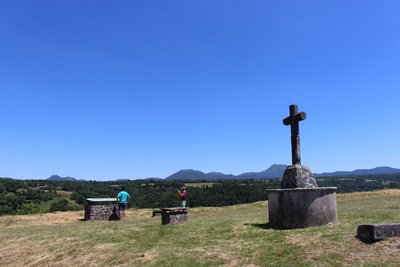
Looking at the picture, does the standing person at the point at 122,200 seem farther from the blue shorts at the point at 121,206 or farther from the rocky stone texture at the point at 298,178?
the rocky stone texture at the point at 298,178

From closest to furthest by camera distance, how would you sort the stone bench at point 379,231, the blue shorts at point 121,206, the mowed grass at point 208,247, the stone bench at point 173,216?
the mowed grass at point 208,247 → the stone bench at point 379,231 → the stone bench at point 173,216 → the blue shorts at point 121,206

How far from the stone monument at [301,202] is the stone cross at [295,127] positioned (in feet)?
2.07

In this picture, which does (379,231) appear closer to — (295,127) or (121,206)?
(295,127)

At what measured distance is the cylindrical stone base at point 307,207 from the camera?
1148cm

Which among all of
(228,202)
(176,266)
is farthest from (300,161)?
(228,202)

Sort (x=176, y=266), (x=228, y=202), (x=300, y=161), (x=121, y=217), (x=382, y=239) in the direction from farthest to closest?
(x=228, y=202), (x=121, y=217), (x=300, y=161), (x=176, y=266), (x=382, y=239)

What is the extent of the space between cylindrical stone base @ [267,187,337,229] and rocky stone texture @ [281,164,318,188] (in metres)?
0.59

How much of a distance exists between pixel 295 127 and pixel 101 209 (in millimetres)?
14347

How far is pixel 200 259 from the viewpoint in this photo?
960 cm

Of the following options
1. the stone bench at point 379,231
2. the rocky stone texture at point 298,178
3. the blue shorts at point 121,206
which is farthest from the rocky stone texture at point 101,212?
the stone bench at point 379,231

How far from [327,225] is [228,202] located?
159 ft

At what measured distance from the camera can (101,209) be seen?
939 inches

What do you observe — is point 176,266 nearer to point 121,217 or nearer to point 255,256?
point 255,256

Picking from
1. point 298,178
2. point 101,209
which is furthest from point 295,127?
point 101,209
